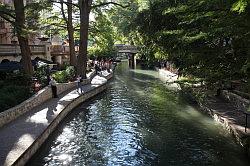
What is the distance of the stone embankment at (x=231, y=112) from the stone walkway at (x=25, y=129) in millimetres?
6734

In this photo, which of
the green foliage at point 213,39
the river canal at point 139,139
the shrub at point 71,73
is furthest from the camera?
the shrub at point 71,73

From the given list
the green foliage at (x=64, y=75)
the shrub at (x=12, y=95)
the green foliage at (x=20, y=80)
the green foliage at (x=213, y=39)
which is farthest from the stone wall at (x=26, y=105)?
the green foliage at (x=213, y=39)

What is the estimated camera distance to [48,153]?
16.4 m

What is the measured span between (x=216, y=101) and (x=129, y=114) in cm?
638

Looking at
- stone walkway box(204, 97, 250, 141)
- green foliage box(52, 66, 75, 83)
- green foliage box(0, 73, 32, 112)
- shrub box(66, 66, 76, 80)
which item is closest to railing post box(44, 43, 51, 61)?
shrub box(66, 66, 76, 80)

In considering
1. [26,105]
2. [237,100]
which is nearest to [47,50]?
[26,105]

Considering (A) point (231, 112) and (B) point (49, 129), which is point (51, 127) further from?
(A) point (231, 112)

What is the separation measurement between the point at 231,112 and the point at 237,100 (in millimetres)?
1807

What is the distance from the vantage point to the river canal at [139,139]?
622 inches

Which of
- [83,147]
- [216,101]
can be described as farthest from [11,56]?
[83,147]

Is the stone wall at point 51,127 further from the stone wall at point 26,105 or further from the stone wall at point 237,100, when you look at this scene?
the stone wall at point 237,100

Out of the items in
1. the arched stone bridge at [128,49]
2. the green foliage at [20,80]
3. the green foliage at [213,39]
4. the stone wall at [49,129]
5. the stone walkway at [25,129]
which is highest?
the green foliage at [213,39]

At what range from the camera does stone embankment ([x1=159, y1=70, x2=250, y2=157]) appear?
1799 centimetres

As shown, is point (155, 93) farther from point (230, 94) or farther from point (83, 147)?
point (83, 147)
